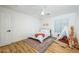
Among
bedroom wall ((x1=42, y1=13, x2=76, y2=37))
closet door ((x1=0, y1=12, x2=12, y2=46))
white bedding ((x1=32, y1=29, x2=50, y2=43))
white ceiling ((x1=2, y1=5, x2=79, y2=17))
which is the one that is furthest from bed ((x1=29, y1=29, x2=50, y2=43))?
closet door ((x1=0, y1=12, x2=12, y2=46))

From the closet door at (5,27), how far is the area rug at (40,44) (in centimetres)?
36

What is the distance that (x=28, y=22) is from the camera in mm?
1677

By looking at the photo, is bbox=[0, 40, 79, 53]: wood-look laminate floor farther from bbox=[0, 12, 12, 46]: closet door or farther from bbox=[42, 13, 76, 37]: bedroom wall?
bbox=[42, 13, 76, 37]: bedroom wall

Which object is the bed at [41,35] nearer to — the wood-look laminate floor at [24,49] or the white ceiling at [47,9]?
the wood-look laminate floor at [24,49]

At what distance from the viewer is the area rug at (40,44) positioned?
1596 mm

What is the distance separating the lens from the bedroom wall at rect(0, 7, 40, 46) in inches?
60.7

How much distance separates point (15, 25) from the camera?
1.61 meters

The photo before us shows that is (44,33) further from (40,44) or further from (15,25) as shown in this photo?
(15,25)

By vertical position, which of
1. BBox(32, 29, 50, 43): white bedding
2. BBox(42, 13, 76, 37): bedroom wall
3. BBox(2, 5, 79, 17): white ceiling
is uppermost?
BBox(2, 5, 79, 17): white ceiling

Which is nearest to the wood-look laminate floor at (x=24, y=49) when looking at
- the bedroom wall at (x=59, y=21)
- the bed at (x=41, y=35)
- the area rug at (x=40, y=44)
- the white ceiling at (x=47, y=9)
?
the area rug at (x=40, y=44)

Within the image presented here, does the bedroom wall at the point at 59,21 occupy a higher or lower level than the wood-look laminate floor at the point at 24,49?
higher
